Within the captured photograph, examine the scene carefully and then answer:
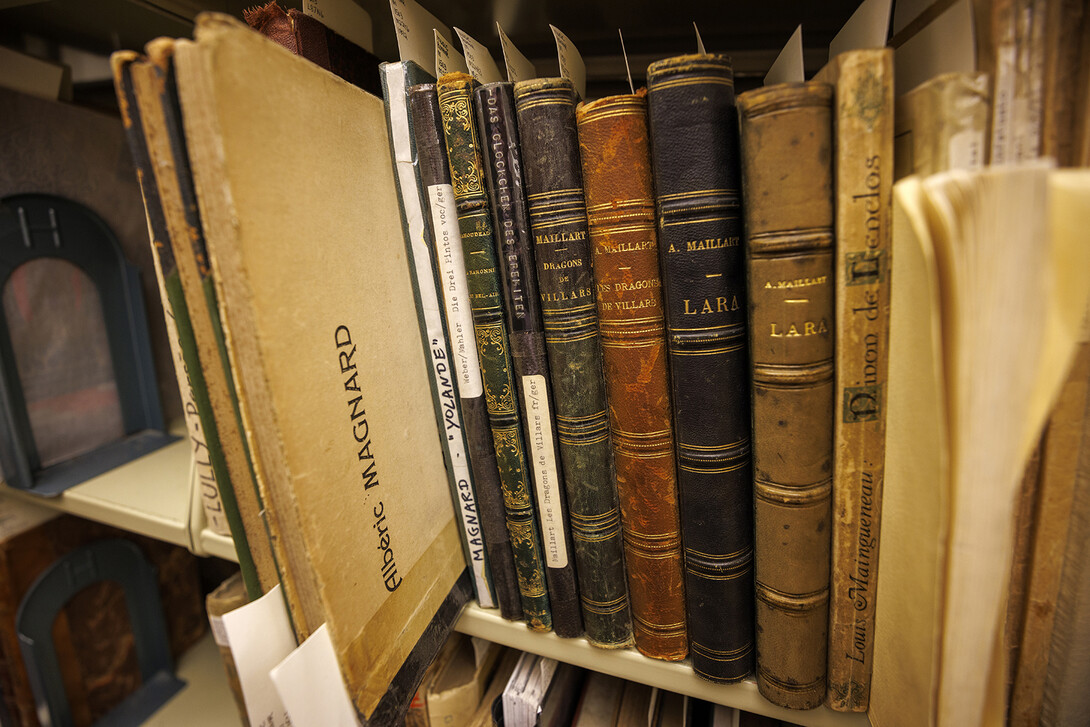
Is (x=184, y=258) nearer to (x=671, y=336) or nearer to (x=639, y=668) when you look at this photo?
(x=671, y=336)

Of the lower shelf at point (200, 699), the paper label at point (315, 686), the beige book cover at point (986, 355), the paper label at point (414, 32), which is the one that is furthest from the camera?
the lower shelf at point (200, 699)

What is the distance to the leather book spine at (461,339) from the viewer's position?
1.42 feet

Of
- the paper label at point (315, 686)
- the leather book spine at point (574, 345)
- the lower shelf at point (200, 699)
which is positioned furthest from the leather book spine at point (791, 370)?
the lower shelf at point (200, 699)

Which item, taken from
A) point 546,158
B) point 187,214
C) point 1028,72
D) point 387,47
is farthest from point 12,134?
point 1028,72

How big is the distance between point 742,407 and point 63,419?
1033mm

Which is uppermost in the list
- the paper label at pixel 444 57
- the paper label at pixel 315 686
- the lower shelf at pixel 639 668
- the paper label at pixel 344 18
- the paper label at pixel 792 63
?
the paper label at pixel 344 18

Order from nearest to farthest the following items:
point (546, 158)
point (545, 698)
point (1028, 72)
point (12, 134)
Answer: point (1028, 72) → point (546, 158) → point (545, 698) → point (12, 134)

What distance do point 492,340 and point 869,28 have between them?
15.2 inches

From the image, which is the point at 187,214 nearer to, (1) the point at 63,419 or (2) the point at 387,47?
(2) the point at 387,47

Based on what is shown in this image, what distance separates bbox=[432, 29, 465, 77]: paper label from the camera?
18.2 inches

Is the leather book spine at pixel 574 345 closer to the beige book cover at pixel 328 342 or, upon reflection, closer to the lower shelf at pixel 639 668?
the lower shelf at pixel 639 668

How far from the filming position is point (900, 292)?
325 mm

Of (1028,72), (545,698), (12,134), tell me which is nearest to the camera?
(1028,72)

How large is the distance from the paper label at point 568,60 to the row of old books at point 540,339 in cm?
8
